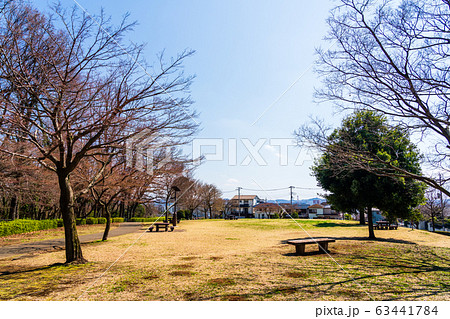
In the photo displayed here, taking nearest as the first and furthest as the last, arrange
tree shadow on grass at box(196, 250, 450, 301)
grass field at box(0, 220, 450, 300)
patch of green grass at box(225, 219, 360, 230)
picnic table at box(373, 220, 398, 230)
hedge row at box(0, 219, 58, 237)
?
tree shadow on grass at box(196, 250, 450, 301)
grass field at box(0, 220, 450, 300)
hedge row at box(0, 219, 58, 237)
picnic table at box(373, 220, 398, 230)
patch of green grass at box(225, 219, 360, 230)

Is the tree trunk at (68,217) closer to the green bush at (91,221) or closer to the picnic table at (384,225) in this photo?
the green bush at (91,221)

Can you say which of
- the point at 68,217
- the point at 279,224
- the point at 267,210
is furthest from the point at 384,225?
the point at 267,210

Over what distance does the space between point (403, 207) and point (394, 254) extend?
7.30 metres

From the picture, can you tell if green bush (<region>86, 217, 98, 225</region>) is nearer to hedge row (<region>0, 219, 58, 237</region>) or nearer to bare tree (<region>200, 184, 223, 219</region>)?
hedge row (<region>0, 219, 58, 237</region>)

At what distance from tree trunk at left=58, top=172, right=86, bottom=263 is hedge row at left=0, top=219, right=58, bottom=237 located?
1238 centimetres

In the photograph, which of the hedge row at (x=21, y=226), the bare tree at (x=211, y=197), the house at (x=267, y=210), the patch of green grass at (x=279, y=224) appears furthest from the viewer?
the house at (x=267, y=210)

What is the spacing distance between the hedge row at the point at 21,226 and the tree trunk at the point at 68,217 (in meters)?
12.4

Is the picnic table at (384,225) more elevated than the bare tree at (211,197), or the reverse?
the bare tree at (211,197)

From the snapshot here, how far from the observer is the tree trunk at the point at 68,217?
816 cm

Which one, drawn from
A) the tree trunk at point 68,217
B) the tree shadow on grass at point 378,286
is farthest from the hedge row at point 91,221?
the tree shadow on grass at point 378,286

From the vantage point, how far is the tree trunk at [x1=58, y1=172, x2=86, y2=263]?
8156 mm

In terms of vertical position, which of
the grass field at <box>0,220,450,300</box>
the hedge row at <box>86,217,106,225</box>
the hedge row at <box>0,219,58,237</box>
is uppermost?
the grass field at <box>0,220,450,300</box>

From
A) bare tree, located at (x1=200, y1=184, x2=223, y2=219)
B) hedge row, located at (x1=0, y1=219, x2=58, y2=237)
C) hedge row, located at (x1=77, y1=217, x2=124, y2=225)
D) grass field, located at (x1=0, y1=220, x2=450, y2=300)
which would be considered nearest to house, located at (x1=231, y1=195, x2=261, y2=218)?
bare tree, located at (x1=200, y1=184, x2=223, y2=219)

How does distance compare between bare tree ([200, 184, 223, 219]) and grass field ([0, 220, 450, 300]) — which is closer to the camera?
grass field ([0, 220, 450, 300])
